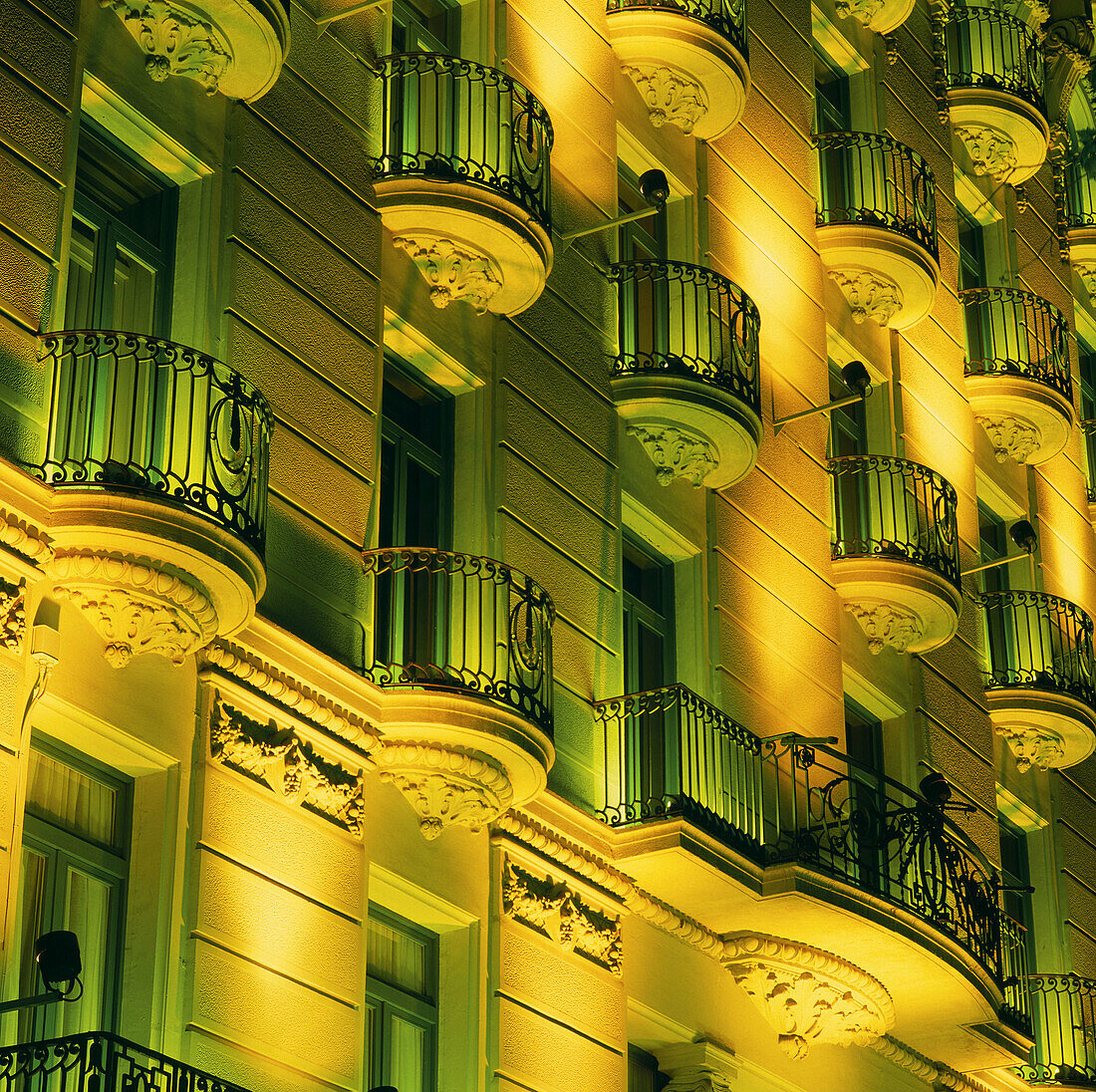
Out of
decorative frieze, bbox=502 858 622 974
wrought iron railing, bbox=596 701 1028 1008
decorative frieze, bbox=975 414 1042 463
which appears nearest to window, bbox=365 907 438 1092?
decorative frieze, bbox=502 858 622 974

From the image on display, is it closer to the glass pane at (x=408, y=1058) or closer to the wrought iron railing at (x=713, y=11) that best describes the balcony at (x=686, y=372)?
the wrought iron railing at (x=713, y=11)

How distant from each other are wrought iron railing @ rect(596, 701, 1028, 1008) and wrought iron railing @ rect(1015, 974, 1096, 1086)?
2001mm

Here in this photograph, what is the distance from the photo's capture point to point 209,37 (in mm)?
17922

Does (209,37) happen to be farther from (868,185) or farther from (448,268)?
(868,185)

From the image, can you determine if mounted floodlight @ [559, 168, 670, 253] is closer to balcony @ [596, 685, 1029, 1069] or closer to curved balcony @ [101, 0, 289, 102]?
balcony @ [596, 685, 1029, 1069]

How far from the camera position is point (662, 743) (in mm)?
21016

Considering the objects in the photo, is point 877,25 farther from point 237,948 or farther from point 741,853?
point 237,948

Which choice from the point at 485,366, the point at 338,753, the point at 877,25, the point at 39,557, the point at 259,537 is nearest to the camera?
the point at 39,557

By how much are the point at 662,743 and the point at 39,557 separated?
763 centimetres

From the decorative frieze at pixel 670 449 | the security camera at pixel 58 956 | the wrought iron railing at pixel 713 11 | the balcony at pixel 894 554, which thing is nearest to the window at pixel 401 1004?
the security camera at pixel 58 956

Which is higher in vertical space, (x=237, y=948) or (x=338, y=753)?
(x=338, y=753)

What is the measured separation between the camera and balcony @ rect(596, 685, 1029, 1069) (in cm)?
2069

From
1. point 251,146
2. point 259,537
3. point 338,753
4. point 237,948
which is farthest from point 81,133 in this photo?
point 237,948

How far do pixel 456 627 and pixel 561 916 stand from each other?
2.77m
